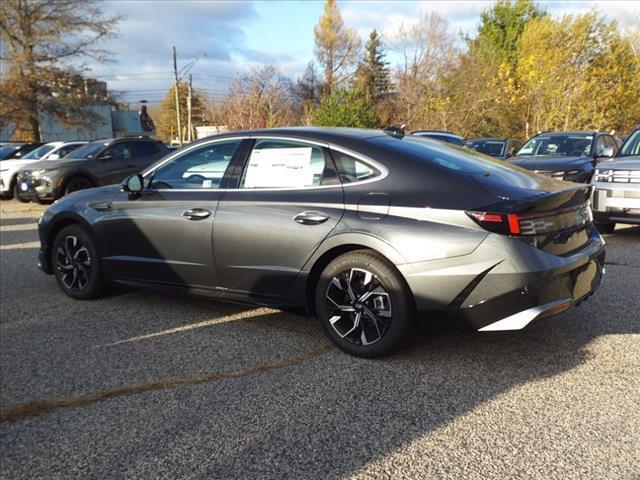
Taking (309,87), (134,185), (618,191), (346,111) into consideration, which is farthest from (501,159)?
(309,87)

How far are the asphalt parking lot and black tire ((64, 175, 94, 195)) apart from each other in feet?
31.3

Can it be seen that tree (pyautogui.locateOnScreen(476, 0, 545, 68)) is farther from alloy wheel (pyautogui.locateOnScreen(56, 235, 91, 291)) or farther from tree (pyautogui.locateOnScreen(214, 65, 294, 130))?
alloy wheel (pyautogui.locateOnScreen(56, 235, 91, 291))

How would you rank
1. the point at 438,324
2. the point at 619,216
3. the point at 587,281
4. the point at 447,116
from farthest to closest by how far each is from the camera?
the point at 447,116
the point at 619,216
the point at 587,281
the point at 438,324

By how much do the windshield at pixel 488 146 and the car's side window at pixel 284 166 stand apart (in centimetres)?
1123

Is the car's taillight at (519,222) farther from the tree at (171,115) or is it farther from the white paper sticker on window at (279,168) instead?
the tree at (171,115)

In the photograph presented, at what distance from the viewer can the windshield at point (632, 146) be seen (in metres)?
8.76

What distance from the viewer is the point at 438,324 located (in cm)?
361

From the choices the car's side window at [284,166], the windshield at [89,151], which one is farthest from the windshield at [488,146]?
the car's side window at [284,166]

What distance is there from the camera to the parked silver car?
7.70 metres

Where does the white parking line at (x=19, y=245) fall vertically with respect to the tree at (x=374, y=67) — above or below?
below

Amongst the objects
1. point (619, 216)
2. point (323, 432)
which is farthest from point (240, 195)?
point (619, 216)

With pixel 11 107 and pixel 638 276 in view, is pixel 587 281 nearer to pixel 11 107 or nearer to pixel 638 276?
pixel 638 276

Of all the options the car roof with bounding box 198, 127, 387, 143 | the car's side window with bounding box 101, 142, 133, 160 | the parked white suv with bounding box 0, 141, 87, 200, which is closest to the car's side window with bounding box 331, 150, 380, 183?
the car roof with bounding box 198, 127, 387, 143

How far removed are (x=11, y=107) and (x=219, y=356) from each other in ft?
111
